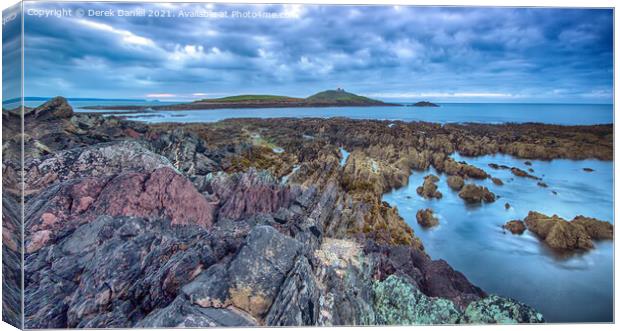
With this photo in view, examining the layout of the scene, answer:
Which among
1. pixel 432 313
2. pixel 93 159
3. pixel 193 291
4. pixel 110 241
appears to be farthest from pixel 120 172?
pixel 432 313

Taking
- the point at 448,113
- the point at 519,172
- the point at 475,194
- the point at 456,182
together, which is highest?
the point at 448,113

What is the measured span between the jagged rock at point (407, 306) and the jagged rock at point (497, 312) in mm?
210

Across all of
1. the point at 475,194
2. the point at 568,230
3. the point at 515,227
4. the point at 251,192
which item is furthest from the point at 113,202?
the point at 568,230

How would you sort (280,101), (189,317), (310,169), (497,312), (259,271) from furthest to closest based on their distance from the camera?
(280,101), (310,169), (497,312), (259,271), (189,317)

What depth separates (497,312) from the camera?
6438 mm

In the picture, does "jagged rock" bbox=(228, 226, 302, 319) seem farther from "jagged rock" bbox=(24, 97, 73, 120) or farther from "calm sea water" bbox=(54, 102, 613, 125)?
"jagged rock" bbox=(24, 97, 73, 120)

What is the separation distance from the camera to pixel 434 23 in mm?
6527

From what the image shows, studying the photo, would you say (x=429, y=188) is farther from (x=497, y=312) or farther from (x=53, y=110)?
(x=53, y=110)

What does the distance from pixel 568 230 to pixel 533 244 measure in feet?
1.75

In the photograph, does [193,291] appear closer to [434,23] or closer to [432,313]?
[432,313]

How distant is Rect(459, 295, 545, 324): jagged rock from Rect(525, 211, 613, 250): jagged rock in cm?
97

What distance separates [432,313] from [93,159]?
5.14m

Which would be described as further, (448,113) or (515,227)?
(448,113)

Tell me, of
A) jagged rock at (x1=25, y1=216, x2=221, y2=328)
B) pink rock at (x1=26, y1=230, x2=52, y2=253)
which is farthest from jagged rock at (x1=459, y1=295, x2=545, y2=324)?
pink rock at (x1=26, y1=230, x2=52, y2=253)
